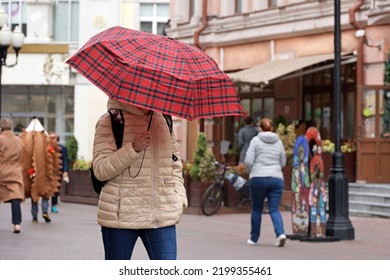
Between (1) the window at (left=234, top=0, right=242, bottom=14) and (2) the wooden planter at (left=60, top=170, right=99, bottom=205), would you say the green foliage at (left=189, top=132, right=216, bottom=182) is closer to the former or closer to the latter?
(2) the wooden planter at (left=60, top=170, right=99, bottom=205)

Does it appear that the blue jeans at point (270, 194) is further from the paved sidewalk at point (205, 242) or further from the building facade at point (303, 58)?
the building facade at point (303, 58)

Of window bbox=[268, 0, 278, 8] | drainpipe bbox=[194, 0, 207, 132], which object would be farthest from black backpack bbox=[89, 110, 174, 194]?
drainpipe bbox=[194, 0, 207, 132]

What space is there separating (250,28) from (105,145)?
23.3 m

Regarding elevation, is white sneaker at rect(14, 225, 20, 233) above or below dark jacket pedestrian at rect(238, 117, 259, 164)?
below

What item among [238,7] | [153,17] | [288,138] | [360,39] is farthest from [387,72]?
[153,17]

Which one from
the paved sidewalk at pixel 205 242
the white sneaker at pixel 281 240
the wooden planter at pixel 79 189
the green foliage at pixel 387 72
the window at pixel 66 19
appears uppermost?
the window at pixel 66 19

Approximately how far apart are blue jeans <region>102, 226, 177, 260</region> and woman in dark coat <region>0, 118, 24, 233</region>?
31.9 feet

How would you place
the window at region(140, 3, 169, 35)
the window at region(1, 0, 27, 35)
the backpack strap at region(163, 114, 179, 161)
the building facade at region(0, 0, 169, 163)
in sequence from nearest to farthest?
the backpack strap at region(163, 114, 179, 161)
the building facade at region(0, 0, 169, 163)
the window at region(1, 0, 27, 35)
the window at region(140, 3, 169, 35)

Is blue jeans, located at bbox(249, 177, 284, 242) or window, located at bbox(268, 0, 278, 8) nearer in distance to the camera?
blue jeans, located at bbox(249, 177, 284, 242)

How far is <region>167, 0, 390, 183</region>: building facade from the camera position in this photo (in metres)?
24.7

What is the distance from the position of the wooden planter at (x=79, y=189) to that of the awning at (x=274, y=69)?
419 cm

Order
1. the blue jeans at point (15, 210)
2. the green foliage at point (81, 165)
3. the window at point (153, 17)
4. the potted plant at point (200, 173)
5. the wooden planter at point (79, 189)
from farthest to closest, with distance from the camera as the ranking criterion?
the window at point (153, 17)
the green foliage at point (81, 165)
the wooden planter at point (79, 189)
the potted plant at point (200, 173)
the blue jeans at point (15, 210)

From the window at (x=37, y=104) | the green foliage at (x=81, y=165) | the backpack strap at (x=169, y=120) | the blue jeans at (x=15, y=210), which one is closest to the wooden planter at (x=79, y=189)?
the green foliage at (x=81, y=165)

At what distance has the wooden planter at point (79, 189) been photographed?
88.9ft
